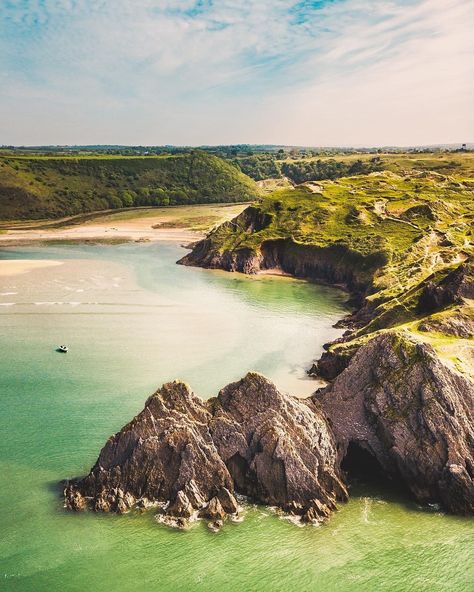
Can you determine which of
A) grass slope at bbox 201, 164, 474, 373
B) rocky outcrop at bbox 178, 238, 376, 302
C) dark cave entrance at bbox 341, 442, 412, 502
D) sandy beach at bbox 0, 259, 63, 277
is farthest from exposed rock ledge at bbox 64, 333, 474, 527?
sandy beach at bbox 0, 259, 63, 277

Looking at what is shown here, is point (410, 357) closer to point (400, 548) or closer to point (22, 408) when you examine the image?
point (400, 548)

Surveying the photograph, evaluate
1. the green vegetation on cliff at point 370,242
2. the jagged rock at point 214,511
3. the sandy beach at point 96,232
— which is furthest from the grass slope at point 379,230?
the sandy beach at point 96,232

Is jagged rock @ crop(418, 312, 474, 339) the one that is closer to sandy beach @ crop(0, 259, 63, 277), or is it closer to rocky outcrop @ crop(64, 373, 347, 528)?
rocky outcrop @ crop(64, 373, 347, 528)

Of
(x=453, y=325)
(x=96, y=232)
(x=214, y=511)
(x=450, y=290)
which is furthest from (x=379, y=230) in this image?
(x=96, y=232)

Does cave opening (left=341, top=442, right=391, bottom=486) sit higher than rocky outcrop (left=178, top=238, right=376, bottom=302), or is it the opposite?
rocky outcrop (left=178, top=238, right=376, bottom=302)

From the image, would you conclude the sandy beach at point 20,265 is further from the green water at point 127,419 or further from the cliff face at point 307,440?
the cliff face at point 307,440

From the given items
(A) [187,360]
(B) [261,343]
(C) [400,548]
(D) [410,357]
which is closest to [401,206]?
(B) [261,343]

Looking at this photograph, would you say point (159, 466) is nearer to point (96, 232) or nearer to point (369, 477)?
point (369, 477)
